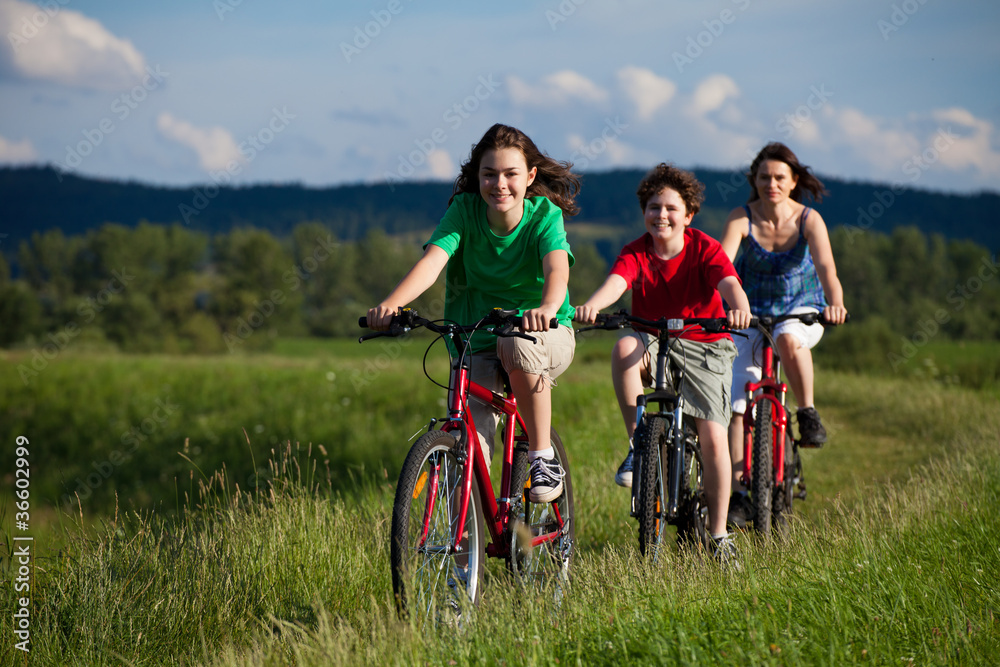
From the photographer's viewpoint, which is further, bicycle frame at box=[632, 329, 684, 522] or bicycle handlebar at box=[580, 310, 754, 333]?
bicycle frame at box=[632, 329, 684, 522]

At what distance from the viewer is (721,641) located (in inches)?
106

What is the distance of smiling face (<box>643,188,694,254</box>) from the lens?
4586mm

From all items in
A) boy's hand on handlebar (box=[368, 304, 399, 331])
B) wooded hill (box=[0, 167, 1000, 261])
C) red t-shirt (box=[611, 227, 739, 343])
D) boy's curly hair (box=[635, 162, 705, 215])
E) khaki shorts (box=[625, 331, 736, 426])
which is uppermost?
wooded hill (box=[0, 167, 1000, 261])

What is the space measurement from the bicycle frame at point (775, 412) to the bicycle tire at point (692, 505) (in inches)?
31.3

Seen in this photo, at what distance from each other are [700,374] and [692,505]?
2.29ft

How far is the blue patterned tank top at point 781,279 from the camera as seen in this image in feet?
18.9

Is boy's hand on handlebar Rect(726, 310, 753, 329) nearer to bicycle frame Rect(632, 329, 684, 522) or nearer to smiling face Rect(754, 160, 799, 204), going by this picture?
bicycle frame Rect(632, 329, 684, 522)

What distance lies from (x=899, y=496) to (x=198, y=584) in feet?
12.6

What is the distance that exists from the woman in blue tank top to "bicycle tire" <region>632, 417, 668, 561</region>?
1.51 metres

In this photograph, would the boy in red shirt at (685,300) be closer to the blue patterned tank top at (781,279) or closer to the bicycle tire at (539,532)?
the bicycle tire at (539,532)

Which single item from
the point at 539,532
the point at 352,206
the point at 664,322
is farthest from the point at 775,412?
the point at 352,206

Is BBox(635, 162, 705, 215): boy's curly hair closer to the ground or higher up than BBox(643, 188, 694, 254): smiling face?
higher up
